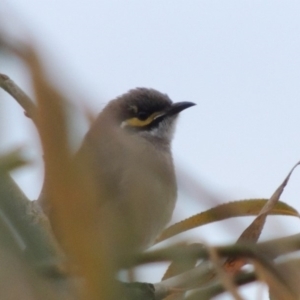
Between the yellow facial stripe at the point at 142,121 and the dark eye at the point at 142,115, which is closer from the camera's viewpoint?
the yellow facial stripe at the point at 142,121

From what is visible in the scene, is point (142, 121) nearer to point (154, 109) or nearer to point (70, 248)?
point (154, 109)

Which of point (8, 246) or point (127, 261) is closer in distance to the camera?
point (8, 246)

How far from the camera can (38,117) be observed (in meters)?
0.62

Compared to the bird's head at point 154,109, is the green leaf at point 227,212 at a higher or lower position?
lower

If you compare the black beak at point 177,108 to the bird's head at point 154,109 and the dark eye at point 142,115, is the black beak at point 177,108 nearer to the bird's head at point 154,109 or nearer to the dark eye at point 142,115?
the bird's head at point 154,109

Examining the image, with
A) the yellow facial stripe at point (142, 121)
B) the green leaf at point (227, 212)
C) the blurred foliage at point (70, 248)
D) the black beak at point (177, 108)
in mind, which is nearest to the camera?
the blurred foliage at point (70, 248)

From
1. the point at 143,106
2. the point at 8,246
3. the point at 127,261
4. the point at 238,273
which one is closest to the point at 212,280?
→ the point at 238,273

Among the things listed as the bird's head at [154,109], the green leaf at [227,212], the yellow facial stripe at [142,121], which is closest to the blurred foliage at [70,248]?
the green leaf at [227,212]

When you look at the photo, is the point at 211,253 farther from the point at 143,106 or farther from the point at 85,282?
the point at 143,106

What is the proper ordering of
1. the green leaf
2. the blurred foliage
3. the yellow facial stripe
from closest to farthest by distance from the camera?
the blurred foliage
the green leaf
the yellow facial stripe

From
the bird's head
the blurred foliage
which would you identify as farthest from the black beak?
the blurred foliage

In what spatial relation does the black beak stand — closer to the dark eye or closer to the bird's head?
the bird's head

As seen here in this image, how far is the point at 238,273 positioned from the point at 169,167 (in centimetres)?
341

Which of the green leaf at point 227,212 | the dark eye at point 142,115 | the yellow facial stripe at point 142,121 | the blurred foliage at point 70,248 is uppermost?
the dark eye at point 142,115
